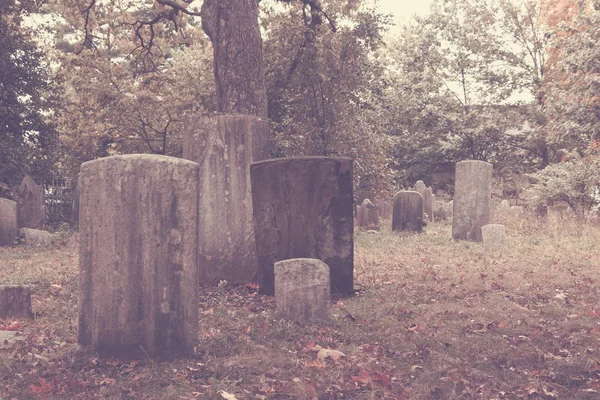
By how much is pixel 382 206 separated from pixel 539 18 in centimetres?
1240

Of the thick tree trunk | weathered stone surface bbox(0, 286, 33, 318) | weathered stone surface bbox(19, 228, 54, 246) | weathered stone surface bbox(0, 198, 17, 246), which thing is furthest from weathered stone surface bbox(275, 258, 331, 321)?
weathered stone surface bbox(0, 198, 17, 246)

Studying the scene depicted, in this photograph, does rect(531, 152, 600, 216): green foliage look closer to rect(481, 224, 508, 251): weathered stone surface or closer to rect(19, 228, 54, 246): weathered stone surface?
rect(481, 224, 508, 251): weathered stone surface

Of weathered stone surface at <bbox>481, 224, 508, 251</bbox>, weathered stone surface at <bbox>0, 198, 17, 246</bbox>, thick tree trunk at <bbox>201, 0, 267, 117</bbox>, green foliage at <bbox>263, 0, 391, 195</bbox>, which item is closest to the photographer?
thick tree trunk at <bbox>201, 0, 267, 117</bbox>

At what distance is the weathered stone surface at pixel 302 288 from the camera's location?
5512mm

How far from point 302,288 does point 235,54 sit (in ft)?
17.9

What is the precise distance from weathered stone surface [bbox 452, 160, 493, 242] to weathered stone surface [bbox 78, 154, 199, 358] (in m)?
9.42

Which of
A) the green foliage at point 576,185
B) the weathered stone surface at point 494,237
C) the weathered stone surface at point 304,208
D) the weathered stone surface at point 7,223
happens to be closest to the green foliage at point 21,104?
the weathered stone surface at point 7,223

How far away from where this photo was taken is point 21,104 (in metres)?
16.3

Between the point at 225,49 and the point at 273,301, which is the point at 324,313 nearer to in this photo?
the point at 273,301

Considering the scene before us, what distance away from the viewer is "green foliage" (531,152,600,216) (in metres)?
16.2

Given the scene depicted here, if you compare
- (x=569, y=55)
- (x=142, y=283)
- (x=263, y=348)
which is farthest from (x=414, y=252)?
(x=569, y=55)

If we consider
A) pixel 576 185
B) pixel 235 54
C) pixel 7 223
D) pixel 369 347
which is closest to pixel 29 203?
pixel 7 223

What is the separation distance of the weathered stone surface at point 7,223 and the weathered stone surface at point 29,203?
1.93 m

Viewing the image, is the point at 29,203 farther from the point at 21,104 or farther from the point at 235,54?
the point at 235,54
